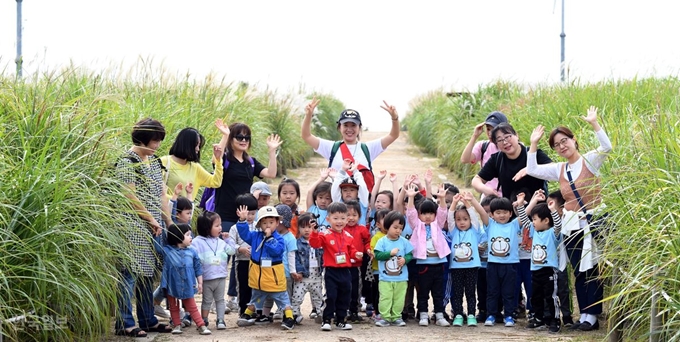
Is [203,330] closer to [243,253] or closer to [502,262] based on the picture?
[243,253]

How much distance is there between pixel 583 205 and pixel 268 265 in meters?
2.40

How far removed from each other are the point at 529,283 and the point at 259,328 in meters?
2.21

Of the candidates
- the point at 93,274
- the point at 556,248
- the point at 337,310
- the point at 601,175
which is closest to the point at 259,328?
the point at 337,310

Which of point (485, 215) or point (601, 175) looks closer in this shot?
point (601, 175)

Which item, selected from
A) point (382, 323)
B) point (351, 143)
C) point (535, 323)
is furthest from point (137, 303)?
point (535, 323)

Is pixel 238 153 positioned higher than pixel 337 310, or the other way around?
pixel 238 153

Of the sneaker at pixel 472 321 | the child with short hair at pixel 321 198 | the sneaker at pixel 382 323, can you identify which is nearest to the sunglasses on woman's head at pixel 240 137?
the child with short hair at pixel 321 198

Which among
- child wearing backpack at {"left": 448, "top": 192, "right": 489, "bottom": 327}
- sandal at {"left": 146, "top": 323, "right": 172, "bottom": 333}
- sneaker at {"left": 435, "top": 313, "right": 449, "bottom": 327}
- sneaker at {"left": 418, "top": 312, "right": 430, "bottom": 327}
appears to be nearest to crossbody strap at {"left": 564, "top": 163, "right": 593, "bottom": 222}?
child wearing backpack at {"left": 448, "top": 192, "right": 489, "bottom": 327}

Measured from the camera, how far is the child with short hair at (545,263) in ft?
23.8

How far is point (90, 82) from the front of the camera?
34.7ft

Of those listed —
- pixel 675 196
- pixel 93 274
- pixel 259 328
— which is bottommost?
pixel 259 328

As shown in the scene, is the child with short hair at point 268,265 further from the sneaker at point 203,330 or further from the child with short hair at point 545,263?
the child with short hair at point 545,263

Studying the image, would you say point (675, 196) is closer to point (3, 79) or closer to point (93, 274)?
point (93, 274)

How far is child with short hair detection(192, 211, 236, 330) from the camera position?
7.27m
